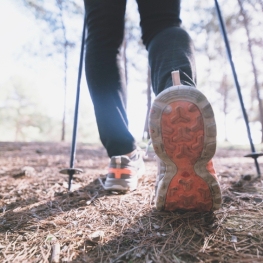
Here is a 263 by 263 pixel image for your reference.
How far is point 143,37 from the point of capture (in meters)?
1.01

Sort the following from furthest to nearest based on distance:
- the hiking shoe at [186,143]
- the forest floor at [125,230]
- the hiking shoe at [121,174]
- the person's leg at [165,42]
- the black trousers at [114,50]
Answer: the hiking shoe at [121,174] → the black trousers at [114,50] → the person's leg at [165,42] → the hiking shoe at [186,143] → the forest floor at [125,230]

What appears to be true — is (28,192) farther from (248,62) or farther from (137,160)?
(248,62)

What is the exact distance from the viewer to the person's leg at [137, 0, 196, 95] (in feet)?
2.64

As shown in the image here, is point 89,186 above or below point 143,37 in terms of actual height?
below

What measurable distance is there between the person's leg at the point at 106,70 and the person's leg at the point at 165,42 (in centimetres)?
14

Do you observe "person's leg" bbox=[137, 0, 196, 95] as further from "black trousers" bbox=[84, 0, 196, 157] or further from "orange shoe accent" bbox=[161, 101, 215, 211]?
"orange shoe accent" bbox=[161, 101, 215, 211]

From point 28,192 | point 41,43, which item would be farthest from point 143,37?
point 41,43

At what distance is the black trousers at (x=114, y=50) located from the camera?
0.92 metres

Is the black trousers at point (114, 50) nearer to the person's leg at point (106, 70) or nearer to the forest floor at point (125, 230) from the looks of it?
the person's leg at point (106, 70)

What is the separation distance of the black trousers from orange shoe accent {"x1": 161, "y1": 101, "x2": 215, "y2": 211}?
0.24 meters

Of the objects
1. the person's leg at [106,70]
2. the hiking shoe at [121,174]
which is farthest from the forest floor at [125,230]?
the person's leg at [106,70]

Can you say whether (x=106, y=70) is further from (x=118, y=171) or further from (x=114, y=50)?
(x=118, y=171)

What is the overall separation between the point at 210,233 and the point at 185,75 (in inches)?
20.1

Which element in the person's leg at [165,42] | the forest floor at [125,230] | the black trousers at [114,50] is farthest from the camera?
the black trousers at [114,50]
